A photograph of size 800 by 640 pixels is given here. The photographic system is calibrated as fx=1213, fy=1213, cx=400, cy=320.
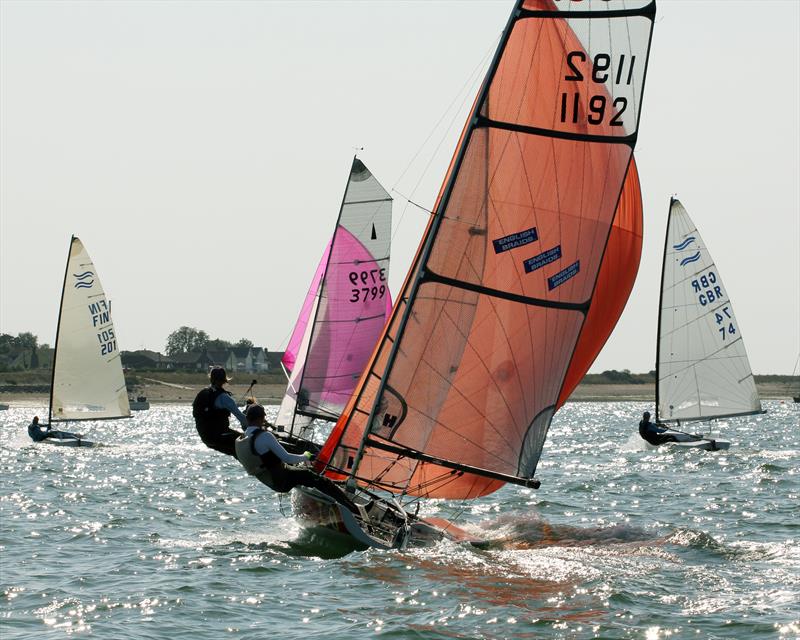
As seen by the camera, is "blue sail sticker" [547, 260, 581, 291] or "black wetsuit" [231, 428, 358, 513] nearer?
"black wetsuit" [231, 428, 358, 513]

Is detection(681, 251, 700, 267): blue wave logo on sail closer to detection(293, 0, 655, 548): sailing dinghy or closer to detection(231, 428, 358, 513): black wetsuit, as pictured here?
detection(293, 0, 655, 548): sailing dinghy

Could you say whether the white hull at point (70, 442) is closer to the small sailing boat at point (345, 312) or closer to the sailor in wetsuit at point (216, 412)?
the small sailing boat at point (345, 312)

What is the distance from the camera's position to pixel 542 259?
564 inches

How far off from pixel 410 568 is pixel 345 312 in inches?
591

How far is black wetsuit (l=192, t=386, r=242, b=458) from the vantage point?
1530cm

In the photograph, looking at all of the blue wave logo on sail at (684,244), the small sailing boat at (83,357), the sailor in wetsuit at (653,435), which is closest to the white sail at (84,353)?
the small sailing boat at (83,357)

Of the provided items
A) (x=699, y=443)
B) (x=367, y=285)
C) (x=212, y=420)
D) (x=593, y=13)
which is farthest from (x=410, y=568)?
(x=699, y=443)

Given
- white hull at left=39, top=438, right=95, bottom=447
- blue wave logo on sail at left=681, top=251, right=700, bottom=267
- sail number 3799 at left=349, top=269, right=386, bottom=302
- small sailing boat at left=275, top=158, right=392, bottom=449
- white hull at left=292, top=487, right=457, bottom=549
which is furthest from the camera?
white hull at left=39, top=438, right=95, bottom=447

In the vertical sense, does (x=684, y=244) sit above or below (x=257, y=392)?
above

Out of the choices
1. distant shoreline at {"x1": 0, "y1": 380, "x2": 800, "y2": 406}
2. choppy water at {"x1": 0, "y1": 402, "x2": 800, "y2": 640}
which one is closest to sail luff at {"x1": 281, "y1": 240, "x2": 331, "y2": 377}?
choppy water at {"x1": 0, "y1": 402, "x2": 800, "y2": 640}

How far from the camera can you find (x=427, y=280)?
14234 millimetres

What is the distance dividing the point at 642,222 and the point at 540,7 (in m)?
3.61

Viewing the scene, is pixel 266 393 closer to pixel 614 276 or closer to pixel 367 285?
pixel 367 285

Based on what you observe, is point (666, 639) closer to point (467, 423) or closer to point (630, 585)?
point (630, 585)
